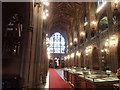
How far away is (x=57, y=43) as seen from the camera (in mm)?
33781

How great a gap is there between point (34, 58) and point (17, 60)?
0.75 metres

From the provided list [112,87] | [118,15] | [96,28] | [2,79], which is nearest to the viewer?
[2,79]

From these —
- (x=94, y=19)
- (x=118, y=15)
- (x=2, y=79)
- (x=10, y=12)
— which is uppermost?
(x=94, y=19)

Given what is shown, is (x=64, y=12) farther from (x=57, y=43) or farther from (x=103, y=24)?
(x=103, y=24)

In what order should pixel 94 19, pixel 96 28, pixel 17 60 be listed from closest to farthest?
1. pixel 17 60
2. pixel 96 28
3. pixel 94 19

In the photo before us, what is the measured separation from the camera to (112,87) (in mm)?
4445

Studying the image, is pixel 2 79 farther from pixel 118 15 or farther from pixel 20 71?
pixel 118 15

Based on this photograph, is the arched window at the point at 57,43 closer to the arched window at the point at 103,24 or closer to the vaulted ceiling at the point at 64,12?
the vaulted ceiling at the point at 64,12

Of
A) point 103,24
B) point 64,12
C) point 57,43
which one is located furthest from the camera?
point 57,43

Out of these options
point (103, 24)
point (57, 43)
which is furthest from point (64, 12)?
point (103, 24)

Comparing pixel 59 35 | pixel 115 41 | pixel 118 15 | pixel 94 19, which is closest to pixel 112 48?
pixel 115 41

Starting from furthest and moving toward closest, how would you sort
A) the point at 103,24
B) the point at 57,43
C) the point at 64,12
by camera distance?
the point at 57,43 < the point at 64,12 < the point at 103,24

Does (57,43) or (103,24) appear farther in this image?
(57,43)

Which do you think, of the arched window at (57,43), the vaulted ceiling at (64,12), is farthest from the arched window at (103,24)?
the arched window at (57,43)
